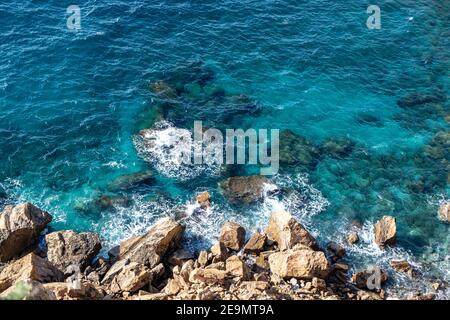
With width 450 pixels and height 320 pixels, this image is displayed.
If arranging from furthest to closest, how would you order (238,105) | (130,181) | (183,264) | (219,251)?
(238,105) < (130,181) < (219,251) < (183,264)

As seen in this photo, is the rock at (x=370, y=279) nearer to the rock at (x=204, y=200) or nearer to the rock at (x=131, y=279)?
the rock at (x=204, y=200)

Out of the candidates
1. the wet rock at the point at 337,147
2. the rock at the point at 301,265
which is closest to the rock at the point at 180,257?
the rock at the point at 301,265

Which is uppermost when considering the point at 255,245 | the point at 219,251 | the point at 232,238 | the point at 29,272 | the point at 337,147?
the point at 337,147

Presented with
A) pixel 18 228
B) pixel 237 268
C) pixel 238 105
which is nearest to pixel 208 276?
pixel 237 268

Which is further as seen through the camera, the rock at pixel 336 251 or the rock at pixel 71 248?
the rock at pixel 336 251

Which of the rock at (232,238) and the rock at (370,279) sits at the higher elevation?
the rock at (232,238)

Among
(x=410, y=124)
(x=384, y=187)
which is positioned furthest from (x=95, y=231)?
(x=410, y=124)

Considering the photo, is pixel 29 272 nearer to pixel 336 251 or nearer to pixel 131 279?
pixel 131 279
